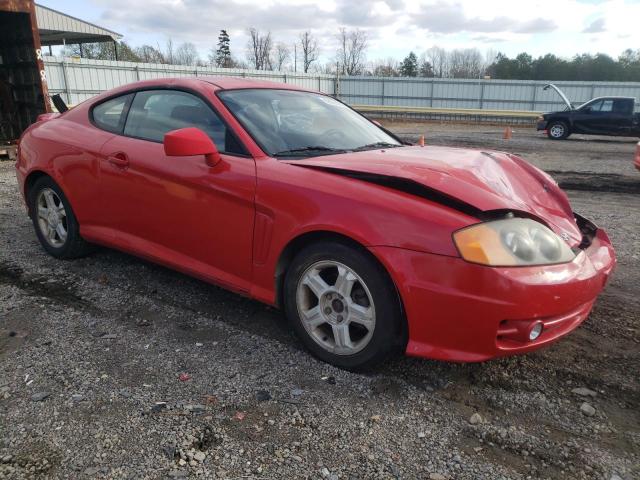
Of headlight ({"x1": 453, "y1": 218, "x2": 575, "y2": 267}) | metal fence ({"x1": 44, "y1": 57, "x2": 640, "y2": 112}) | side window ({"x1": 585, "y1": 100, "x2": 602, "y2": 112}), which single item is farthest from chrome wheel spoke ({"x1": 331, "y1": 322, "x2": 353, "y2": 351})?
metal fence ({"x1": 44, "y1": 57, "x2": 640, "y2": 112})

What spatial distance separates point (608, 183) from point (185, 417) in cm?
911

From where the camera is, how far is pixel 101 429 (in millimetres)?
2373

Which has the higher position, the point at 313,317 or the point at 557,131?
the point at 313,317

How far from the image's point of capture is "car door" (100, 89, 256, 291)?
3.12 m

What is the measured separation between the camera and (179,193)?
335 centimetres

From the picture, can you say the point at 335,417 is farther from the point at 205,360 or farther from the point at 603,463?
the point at 603,463

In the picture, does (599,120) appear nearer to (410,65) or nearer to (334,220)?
(334,220)

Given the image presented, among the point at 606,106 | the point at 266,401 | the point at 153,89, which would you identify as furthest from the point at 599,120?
the point at 266,401

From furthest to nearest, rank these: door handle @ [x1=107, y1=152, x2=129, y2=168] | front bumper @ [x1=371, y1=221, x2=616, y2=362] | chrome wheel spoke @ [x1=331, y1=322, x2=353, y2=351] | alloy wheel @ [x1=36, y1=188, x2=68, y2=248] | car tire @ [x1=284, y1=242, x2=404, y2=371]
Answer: alloy wheel @ [x1=36, y1=188, x2=68, y2=248] < door handle @ [x1=107, y1=152, x2=129, y2=168] < chrome wheel spoke @ [x1=331, y1=322, x2=353, y2=351] < car tire @ [x1=284, y1=242, x2=404, y2=371] < front bumper @ [x1=371, y1=221, x2=616, y2=362]

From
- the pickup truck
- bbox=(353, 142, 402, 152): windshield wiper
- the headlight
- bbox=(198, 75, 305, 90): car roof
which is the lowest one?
the pickup truck

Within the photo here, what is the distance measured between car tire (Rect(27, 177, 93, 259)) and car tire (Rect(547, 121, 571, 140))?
18.2 metres

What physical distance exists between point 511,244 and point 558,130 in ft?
60.9

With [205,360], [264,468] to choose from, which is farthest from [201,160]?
[264,468]

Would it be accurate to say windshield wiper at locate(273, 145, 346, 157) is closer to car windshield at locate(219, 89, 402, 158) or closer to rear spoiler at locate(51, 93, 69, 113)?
car windshield at locate(219, 89, 402, 158)
